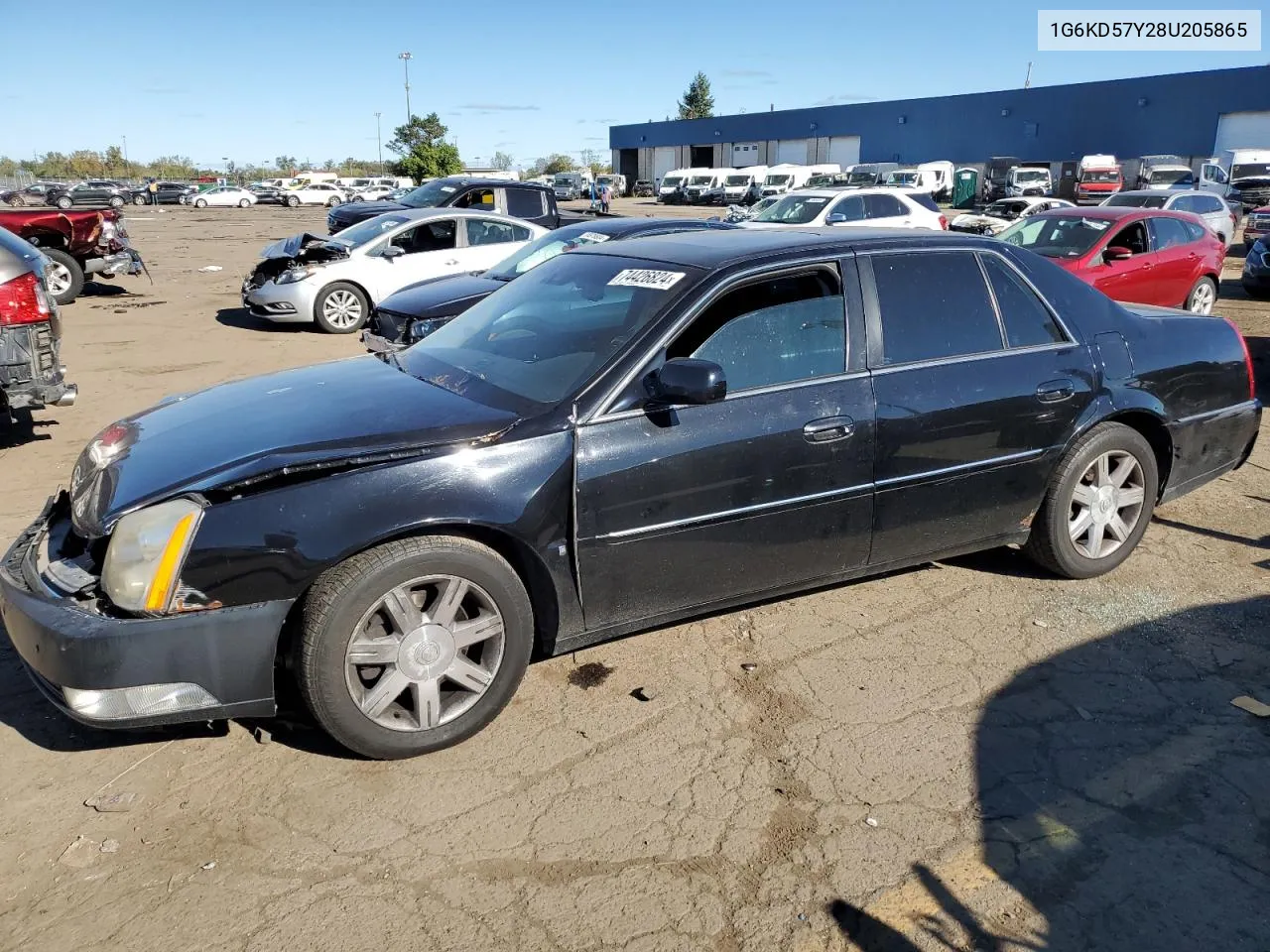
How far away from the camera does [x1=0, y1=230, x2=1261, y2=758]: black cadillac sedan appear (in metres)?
3.02

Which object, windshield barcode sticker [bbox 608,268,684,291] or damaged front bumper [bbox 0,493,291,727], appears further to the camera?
windshield barcode sticker [bbox 608,268,684,291]

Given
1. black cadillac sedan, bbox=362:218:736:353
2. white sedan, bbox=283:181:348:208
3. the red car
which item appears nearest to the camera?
black cadillac sedan, bbox=362:218:736:353

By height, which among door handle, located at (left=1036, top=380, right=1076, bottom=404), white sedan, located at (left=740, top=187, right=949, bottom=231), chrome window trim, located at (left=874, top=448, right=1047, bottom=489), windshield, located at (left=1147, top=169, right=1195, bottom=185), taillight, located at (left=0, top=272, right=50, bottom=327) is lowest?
chrome window trim, located at (left=874, top=448, right=1047, bottom=489)

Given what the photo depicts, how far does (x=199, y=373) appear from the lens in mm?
9633

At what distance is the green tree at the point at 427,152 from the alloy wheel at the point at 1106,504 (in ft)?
203

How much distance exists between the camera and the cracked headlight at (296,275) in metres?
11.8

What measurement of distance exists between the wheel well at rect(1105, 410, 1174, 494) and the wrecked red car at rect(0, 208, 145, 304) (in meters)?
14.3

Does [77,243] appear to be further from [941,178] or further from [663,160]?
[663,160]

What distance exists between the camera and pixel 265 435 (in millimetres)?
3408

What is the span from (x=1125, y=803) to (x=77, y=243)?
15.5 metres

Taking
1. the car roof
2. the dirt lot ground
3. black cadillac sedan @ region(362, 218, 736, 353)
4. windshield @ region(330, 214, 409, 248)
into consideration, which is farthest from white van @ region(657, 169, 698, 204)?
the dirt lot ground

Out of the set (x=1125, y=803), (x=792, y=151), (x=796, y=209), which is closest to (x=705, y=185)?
(x=792, y=151)

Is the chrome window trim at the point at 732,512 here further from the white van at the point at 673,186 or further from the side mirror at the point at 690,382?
the white van at the point at 673,186

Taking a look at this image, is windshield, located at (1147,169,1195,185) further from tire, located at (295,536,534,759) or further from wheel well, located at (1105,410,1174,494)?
tire, located at (295,536,534,759)
